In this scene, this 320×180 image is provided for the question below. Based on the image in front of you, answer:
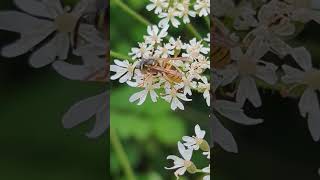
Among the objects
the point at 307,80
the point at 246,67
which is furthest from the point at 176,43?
the point at 307,80

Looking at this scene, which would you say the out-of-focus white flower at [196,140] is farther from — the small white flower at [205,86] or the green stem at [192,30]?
the green stem at [192,30]

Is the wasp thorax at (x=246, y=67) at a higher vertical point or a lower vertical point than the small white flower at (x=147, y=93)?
higher

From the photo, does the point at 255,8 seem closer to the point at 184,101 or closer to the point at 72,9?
the point at 184,101

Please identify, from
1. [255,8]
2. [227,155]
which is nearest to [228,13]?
[255,8]

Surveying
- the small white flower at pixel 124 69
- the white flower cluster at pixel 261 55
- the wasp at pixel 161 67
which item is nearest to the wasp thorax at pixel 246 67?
the white flower cluster at pixel 261 55

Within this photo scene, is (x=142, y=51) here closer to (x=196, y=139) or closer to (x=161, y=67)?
(x=161, y=67)

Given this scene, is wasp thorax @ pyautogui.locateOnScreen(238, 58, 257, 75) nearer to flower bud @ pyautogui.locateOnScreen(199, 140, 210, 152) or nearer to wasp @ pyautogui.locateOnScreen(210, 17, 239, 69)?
wasp @ pyautogui.locateOnScreen(210, 17, 239, 69)
